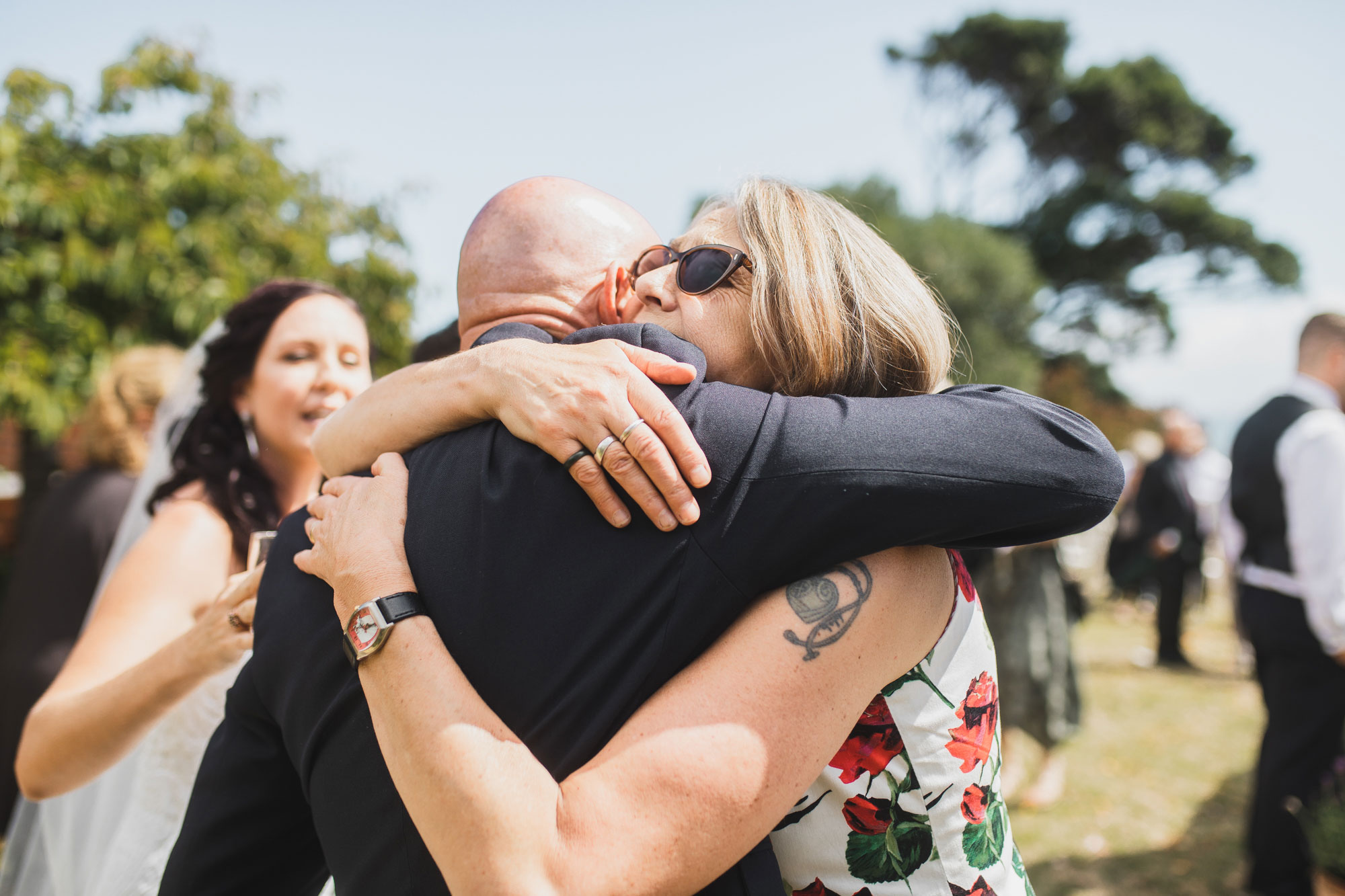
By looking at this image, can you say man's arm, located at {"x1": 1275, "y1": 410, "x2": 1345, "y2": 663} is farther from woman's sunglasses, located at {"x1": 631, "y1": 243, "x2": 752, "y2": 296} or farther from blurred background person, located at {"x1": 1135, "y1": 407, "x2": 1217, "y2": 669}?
blurred background person, located at {"x1": 1135, "y1": 407, "x2": 1217, "y2": 669}

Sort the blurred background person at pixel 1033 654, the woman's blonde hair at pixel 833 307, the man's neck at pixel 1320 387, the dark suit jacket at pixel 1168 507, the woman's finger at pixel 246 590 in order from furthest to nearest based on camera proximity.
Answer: the dark suit jacket at pixel 1168 507 < the blurred background person at pixel 1033 654 < the man's neck at pixel 1320 387 < the woman's finger at pixel 246 590 < the woman's blonde hair at pixel 833 307

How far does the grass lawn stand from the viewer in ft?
16.0

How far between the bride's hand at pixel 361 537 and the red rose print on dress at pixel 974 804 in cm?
92

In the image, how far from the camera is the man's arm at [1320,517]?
404 centimetres

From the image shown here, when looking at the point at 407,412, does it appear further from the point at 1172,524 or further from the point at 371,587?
the point at 1172,524

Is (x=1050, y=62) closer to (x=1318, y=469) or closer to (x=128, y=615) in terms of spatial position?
(x=1318, y=469)

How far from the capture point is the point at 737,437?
1.12 meters

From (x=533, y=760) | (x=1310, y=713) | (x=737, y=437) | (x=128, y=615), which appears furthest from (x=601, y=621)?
(x=1310, y=713)

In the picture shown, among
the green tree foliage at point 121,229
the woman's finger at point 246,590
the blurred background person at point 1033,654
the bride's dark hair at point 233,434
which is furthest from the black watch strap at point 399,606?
the blurred background person at point 1033,654

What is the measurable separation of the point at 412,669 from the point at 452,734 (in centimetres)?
12

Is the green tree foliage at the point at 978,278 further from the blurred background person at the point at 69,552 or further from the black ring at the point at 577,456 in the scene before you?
the black ring at the point at 577,456

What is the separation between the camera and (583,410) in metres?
1.17

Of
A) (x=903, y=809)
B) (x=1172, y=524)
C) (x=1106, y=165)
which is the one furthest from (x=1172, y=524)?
(x=1106, y=165)

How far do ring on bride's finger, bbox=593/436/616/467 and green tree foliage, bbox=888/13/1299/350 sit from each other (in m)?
37.2
